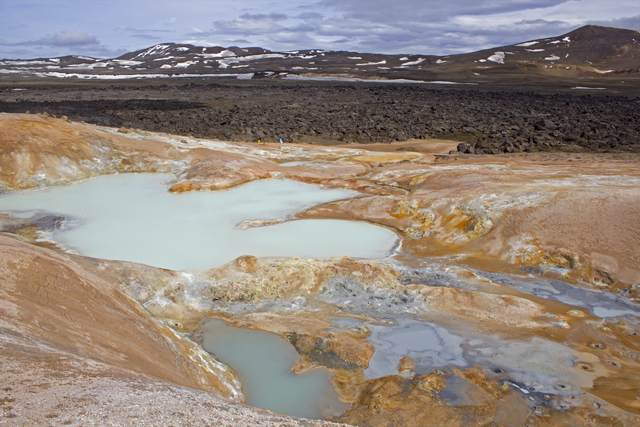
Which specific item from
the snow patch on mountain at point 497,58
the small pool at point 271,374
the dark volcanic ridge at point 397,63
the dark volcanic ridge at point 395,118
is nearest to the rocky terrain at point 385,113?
the dark volcanic ridge at point 395,118

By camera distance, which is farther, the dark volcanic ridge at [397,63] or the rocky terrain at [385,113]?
the dark volcanic ridge at [397,63]

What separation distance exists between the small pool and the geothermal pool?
1.91 metres

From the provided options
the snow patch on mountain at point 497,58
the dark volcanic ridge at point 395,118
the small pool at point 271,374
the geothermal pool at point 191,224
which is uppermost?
the snow patch on mountain at point 497,58

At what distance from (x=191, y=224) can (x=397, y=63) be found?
94.6 meters

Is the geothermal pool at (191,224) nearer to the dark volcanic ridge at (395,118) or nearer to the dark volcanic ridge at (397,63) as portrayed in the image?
the dark volcanic ridge at (395,118)

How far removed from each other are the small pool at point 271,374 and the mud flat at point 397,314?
0.11m

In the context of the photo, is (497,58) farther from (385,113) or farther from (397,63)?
(385,113)

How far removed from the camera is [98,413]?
2789 mm

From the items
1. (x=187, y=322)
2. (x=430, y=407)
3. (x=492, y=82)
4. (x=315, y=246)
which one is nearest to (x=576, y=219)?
(x=315, y=246)

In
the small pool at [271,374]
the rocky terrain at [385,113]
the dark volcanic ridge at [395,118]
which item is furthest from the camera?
the rocky terrain at [385,113]

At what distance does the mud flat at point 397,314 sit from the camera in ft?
11.9

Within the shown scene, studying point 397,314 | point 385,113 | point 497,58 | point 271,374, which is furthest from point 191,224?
point 497,58

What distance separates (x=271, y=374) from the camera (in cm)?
547

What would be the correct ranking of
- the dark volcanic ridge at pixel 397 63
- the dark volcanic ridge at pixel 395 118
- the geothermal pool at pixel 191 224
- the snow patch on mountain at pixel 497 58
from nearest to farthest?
1. the geothermal pool at pixel 191 224
2. the dark volcanic ridge at pixel 395 118
3. the dark volcanic ridge at pixel 397 63
4. the snow patch on mountain at pixel 497 58
